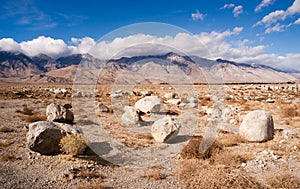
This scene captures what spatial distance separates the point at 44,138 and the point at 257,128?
9.55 m

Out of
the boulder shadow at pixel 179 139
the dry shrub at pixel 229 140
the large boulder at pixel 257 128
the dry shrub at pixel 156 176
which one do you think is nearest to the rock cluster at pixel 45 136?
the dry shrub at pixel 156 176

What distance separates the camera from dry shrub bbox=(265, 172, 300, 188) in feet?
22.4

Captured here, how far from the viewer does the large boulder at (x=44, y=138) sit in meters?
9.01

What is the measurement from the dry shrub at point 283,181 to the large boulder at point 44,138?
24.8 ft

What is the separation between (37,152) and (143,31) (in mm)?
9874

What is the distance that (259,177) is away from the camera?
7695mm

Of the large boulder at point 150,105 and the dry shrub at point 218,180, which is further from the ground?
the large boulder at point 150,105

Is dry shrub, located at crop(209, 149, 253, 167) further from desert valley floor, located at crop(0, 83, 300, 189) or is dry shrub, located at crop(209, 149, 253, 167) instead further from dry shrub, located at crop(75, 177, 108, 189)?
dry shrub, located at crop(75, 177, 108, 189)

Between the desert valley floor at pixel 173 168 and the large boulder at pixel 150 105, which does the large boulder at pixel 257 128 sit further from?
the large boulder at pixel 150 105

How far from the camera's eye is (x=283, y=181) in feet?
22.8

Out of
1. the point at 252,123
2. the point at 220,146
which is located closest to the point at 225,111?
the point at 252,123

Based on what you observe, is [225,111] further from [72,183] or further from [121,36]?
[72,183]

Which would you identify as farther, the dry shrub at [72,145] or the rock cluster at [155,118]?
the rock cluster at [155,118]

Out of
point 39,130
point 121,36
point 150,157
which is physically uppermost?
point 121,36
